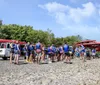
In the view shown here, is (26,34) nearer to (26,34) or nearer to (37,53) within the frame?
(26,34)

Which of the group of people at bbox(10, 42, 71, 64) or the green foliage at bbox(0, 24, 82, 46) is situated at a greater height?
the green foliage at bbox(0, 24, 82, 46)

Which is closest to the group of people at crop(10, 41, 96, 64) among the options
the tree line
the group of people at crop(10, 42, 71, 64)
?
the group of people at crop(10, 42, 71, 64)

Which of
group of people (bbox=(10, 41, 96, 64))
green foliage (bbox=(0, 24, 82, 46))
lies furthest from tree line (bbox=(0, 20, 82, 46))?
group of people (bbox=(10, 41, 96, 64))

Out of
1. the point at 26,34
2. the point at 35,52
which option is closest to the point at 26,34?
the point at 26,34

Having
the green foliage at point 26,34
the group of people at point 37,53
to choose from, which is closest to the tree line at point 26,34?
the green foliage at point 26,34

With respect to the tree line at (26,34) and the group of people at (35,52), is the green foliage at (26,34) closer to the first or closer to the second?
the tree line at (26,34)

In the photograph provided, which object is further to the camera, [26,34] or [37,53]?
[26,34]

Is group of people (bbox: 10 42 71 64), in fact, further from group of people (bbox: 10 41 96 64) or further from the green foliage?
the green foliage

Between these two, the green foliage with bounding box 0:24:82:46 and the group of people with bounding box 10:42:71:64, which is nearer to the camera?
the group of people with bounding box 10:42:71:64

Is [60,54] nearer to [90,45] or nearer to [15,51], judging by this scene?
[15,51]

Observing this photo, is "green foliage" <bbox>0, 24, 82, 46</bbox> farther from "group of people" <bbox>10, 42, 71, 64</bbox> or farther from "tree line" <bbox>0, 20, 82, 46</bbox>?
"group of people" <bbox>10, 42, 71, 64</bbox>

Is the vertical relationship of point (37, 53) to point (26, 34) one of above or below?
below

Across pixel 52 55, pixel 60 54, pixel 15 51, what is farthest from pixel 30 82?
pixel 60 54

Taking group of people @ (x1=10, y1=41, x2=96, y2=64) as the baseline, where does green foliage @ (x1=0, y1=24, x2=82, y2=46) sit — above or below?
above
